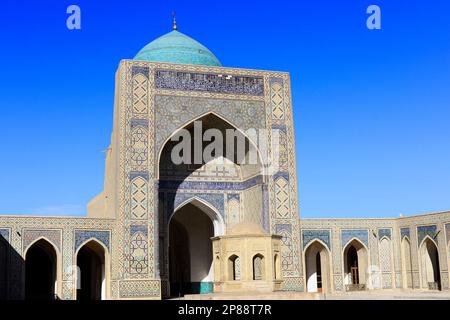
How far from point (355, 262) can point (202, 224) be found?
4.83m

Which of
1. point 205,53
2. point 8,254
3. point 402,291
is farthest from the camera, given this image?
point 205,53

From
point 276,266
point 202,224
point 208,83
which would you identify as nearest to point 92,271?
point 202,224

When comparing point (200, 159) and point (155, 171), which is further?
point (200, 159)

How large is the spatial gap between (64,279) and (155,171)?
11.0ft

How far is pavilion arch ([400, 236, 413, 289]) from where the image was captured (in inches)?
716

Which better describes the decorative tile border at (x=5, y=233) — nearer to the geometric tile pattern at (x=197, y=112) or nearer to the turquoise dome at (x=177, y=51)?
the geometric tile pattern at (x=197, y=112)

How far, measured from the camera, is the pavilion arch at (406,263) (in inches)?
716

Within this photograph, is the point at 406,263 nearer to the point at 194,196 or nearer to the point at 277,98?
the point at 277,98

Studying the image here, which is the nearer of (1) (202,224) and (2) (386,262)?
(2) (386,262)

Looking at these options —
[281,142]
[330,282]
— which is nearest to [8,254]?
[281,142]

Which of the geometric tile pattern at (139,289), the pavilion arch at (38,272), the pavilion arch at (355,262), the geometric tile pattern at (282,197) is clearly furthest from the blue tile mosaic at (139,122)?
the pavilion arch at (355,262)

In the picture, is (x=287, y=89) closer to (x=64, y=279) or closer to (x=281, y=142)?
(x=281, y=142)

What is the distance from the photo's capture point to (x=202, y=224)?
19.5 metres

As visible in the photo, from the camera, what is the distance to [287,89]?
17.4 m
